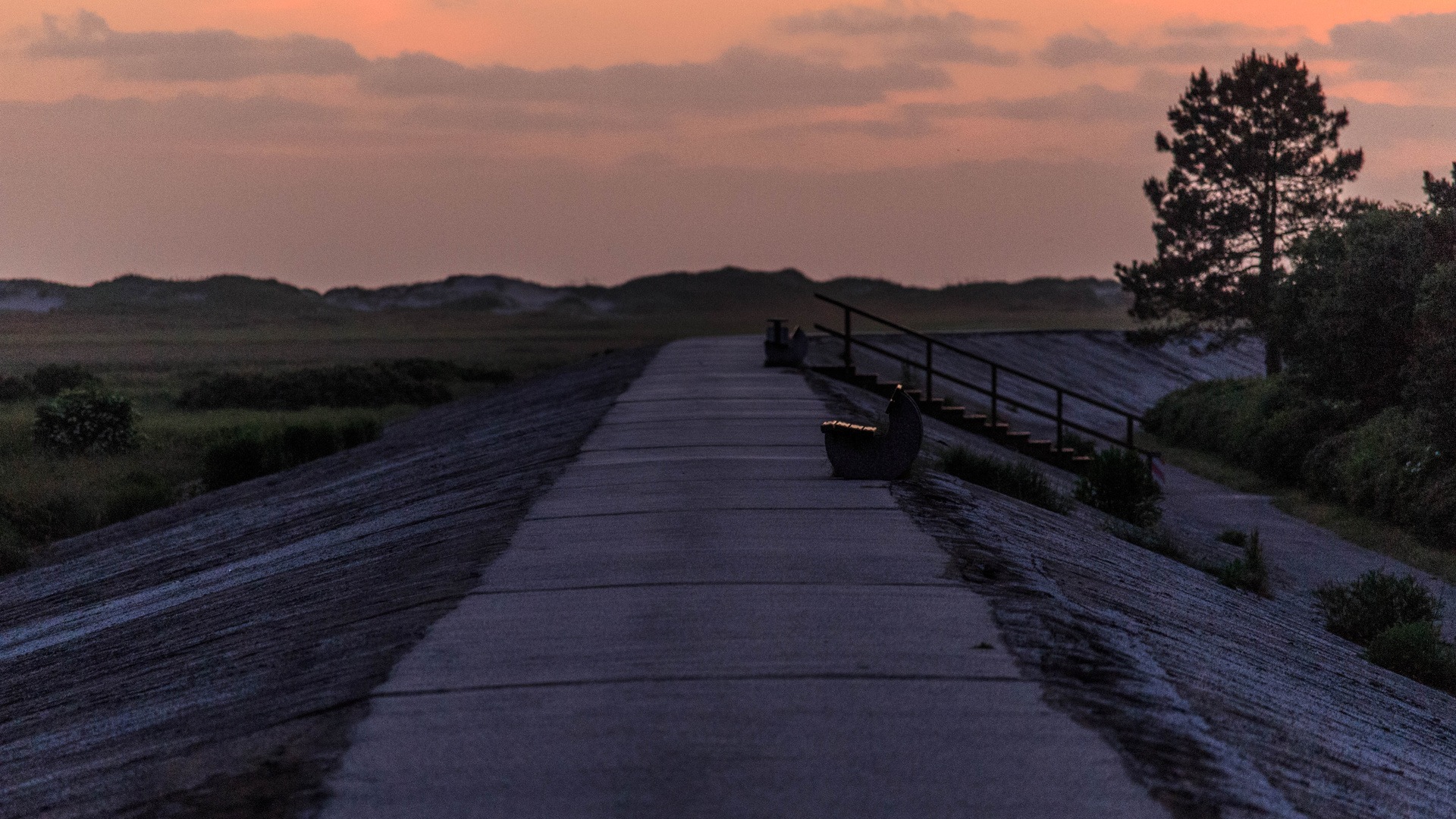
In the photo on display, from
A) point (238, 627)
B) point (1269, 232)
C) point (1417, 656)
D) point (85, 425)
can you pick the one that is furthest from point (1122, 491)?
point (1269, 232)

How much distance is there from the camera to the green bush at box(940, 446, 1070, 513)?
16.5 metres

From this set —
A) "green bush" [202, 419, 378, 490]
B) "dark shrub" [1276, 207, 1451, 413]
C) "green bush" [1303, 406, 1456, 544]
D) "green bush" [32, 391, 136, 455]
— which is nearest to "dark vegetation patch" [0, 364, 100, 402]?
"green bush" [32, 391, 136, 455]

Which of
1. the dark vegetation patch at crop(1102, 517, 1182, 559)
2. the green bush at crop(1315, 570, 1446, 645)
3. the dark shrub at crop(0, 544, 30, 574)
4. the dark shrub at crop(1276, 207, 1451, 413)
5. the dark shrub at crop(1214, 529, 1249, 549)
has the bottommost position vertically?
the dark shrub at crop(1214, 529, 1249, 549)

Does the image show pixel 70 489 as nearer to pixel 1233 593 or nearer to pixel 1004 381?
pixel 1233 593

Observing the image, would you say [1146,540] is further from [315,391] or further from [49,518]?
[315,391]

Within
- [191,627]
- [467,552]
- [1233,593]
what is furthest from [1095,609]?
[191,627]

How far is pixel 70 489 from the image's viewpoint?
27.3 metres

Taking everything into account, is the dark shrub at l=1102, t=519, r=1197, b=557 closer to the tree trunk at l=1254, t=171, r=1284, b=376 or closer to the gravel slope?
the gravel slope

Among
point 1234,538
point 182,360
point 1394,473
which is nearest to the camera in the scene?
point 1234,538

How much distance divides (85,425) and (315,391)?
1796 cm

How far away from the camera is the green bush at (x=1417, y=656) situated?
12.7 m

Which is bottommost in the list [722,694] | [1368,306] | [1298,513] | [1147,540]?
[1298,513]

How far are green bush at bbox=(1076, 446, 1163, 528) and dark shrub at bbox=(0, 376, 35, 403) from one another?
44.3m

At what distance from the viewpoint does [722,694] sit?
6602 mm
